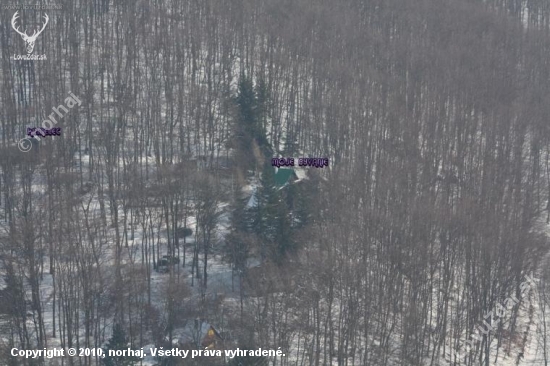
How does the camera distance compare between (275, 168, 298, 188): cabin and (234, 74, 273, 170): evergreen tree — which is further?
(234, 74, 273, 170): evergreen tree

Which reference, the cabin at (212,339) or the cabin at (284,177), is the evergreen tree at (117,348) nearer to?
the cabin at (212,339)

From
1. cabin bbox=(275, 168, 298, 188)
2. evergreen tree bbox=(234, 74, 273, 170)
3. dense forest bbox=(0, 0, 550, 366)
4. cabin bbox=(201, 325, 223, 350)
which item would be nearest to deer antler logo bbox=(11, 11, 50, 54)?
dense forest bbox=(0, 0, 550, 366)

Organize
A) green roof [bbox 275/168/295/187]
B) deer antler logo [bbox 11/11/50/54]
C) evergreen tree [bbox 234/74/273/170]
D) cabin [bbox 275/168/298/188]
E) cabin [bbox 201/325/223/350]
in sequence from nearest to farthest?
1. cabin [bbox 201/325/223/350]
2. cabin [bbox 275/168/298/188]
3. green roof [bbox 275/168/295/187]
4. evergreen tree [bbox 234/74/273/170]
5. deer antler logo [bbox 11/11/50/54]

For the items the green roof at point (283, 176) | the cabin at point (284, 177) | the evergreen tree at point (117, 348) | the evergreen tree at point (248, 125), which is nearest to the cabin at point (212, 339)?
the evergreen tree at point (117, 348)

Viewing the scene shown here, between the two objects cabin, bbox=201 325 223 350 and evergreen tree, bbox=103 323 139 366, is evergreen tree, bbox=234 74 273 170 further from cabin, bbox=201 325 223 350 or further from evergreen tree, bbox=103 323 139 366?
evergreen tree, bbox=103 323 139 366

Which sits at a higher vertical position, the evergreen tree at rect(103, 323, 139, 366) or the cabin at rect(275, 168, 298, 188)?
the cabin at rect(275, 168, 298, 188)
